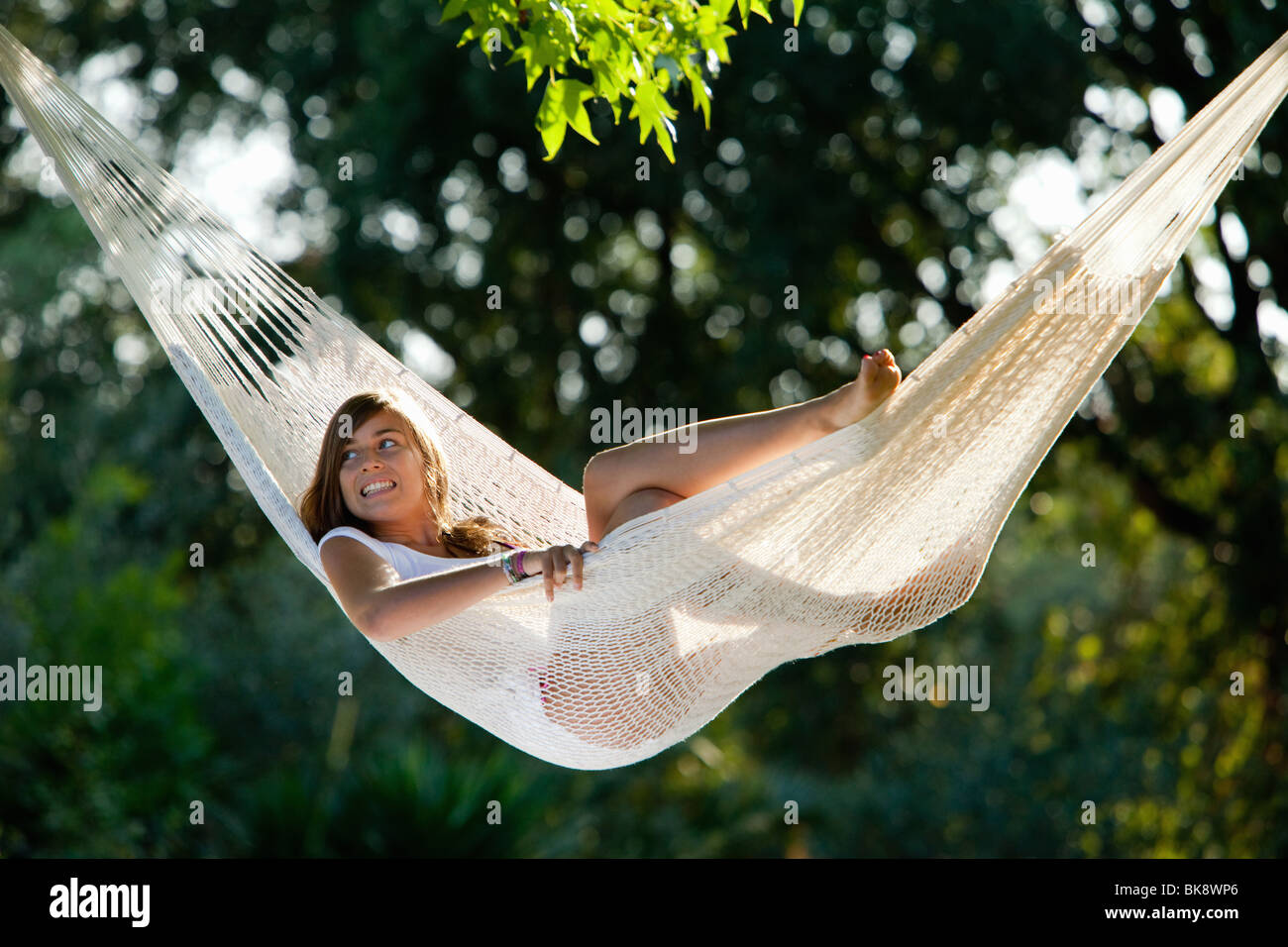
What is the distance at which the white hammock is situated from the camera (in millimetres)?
1757

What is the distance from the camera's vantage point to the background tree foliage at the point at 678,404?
4715 millimetres

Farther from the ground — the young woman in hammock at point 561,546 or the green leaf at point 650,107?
the green leaf at point 650,107

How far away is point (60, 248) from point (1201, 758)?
642cm

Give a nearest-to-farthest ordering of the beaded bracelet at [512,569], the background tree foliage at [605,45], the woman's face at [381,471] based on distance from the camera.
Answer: the beaded bracelet at [512,569] < the woman's face at [381,471] < the background tree foliage at [605,45]

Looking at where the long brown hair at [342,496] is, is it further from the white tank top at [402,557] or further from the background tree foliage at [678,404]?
the background tree foliage at [678,404]

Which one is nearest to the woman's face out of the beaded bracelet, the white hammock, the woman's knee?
the white hammock

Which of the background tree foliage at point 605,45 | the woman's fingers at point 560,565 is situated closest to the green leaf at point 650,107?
the background tree foliage at point 605,45

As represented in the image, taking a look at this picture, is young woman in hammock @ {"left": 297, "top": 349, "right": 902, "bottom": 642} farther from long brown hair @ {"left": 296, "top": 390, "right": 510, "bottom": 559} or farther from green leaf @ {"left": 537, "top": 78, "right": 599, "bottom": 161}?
green leaf @ {"left": 537, "top": 78, "right": 599, "bottom": 161}

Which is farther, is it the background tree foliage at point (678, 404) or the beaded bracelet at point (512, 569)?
the background tree foliage at point (678, 404)

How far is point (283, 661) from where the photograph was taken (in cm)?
571

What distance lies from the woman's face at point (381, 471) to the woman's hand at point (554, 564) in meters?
0.47

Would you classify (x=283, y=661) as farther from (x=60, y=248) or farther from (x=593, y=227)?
(x=60, y=248)

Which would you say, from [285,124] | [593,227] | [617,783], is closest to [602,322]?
[593,227]
